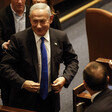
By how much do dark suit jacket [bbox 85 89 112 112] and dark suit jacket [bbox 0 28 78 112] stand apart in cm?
29

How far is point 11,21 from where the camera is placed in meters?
1.91

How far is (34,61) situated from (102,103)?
42cm

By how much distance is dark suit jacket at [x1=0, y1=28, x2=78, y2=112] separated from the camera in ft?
5.07

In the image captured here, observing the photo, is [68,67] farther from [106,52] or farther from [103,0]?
[103,0]

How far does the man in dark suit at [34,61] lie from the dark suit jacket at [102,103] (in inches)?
10.8

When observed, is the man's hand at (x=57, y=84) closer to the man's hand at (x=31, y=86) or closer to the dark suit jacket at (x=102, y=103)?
the man's hand at (x=31, y=86)

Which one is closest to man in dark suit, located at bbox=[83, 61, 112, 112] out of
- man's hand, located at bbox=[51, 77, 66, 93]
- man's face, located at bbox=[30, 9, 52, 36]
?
man's hand, located at bbox=[51, 77, 66, 93]

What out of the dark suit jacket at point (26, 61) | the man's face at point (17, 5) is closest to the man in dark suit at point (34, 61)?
the dark suit jacket at point (26, 61)

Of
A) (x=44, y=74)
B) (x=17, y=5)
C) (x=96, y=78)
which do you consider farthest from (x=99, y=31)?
(x=96, y=78)

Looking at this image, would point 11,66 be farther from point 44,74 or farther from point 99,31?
point 99,31

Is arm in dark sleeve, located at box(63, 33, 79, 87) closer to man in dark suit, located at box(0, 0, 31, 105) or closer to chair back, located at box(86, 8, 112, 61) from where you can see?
man in dark suit, located at box(0, 0, 31, 105)

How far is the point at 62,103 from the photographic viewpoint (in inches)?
95.7

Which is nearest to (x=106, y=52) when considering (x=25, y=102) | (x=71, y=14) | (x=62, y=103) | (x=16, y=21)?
(x=62, y=103)

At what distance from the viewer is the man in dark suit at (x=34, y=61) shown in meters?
1.53
